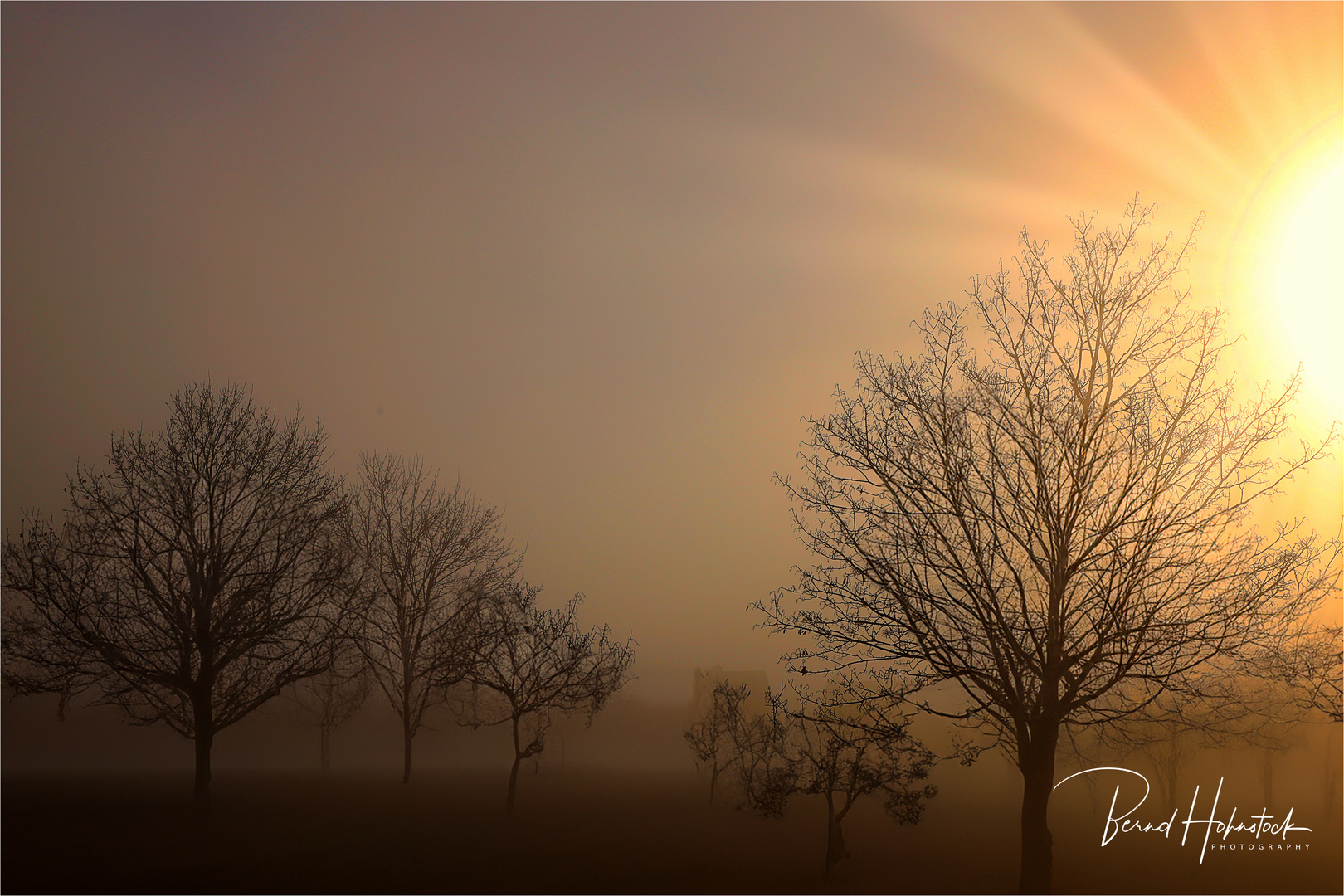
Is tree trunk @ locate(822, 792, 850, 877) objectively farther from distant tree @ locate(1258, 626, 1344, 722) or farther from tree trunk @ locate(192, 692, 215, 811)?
tree trunk @ locate(192, 692, 215, 811)

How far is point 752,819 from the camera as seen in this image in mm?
34594

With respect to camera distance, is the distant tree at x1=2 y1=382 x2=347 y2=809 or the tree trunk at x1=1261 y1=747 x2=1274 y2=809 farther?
the tree trunk at x1=1261 y1=747 x2=1274 y2=809

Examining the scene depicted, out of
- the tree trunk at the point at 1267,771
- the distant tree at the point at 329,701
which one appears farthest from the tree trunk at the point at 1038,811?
the tree trunk at the point at 1267,771

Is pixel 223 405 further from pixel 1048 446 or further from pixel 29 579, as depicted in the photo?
pixel 1048 446

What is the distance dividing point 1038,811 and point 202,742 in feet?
58.9

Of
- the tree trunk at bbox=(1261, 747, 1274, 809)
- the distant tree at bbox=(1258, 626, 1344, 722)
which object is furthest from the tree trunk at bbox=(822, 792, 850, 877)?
the tree trunk at bbox=(1261, 747, 1274, 809)

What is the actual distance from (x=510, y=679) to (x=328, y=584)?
7.56 m

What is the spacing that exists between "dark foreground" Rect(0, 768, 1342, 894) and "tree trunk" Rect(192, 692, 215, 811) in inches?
20.8

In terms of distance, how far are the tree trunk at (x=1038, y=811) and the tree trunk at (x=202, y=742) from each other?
17420 mm

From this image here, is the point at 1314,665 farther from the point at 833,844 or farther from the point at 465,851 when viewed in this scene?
the point at 465,851

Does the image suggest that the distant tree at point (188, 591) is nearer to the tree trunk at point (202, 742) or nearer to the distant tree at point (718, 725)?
the tree trunk at point (202, 742)

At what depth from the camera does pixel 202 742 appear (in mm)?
17953

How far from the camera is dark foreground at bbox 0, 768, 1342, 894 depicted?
14.3 m

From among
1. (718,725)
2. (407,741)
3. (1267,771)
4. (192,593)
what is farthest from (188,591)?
(1267,771)
